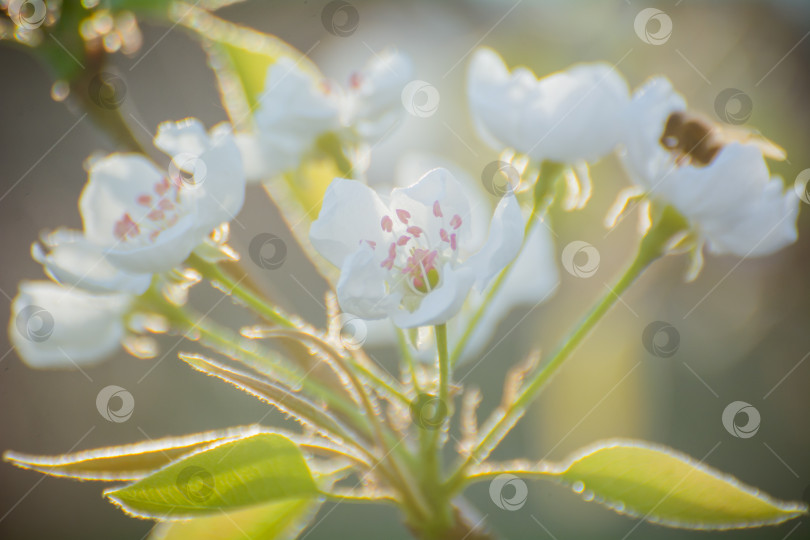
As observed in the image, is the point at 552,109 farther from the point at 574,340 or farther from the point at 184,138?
the point at 184,138

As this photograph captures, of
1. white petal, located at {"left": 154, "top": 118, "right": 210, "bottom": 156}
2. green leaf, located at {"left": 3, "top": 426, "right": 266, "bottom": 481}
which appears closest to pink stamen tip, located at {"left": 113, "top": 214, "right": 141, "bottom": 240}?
white petal, located at {"left": 154, "top": 118, "right": 210, "bottom": 156}

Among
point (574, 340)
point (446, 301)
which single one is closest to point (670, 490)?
point (574, 340)

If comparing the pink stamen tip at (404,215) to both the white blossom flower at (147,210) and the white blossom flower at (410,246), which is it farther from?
the white blossom flower at (147,210)

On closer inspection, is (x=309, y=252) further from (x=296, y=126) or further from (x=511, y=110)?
(x=511, y=110)

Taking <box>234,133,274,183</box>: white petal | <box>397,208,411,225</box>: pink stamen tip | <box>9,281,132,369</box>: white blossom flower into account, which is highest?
<box>397,208,411,225</box>: pink stamen tip

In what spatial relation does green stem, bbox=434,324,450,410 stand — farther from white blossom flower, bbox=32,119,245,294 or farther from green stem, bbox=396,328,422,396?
white blossom flower, bbox=32,119,245,294

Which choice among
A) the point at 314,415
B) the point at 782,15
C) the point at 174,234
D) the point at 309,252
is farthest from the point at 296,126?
the point at 782,15
